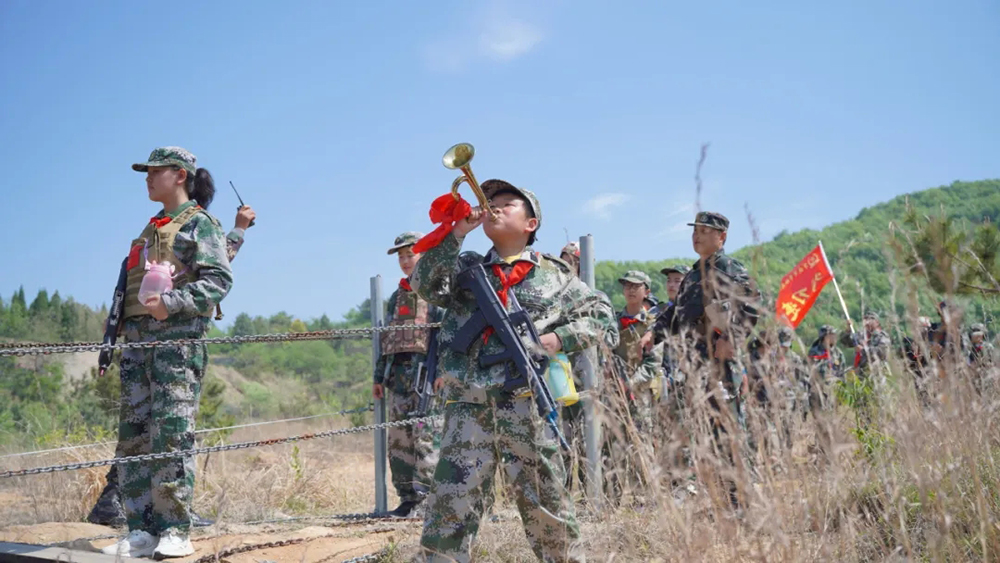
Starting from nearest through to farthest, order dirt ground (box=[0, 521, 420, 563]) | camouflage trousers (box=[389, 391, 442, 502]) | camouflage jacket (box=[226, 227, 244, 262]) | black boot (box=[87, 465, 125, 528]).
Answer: dirt ground (box=[0, 521, 420, 563])
black boot (box=[87, 465, 125, 528])
camouflage jacket (box=[226, 227, 244, 262])
camouflage trousers (box=[389, 391, 442, 502])

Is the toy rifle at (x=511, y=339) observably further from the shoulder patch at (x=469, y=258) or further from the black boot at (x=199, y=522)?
the black boot at (x=199, y=522)

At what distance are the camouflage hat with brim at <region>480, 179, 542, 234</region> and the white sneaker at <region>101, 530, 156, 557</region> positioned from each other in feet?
8.04

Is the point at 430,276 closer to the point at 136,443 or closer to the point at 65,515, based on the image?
the point at 136,443

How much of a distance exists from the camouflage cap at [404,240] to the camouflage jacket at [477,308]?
10.3 ft

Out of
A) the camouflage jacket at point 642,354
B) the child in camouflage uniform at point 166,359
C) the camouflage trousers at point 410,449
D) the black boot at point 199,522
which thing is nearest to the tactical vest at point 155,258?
the child in camouflage uniform at point 166,359

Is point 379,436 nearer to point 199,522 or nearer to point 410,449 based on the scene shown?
point 410,449

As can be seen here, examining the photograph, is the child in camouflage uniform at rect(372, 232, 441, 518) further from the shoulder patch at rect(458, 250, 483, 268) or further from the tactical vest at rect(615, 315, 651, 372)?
the shoulder patch at rect(458, 250, 483, 268)

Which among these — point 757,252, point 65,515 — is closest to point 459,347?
point 757,252

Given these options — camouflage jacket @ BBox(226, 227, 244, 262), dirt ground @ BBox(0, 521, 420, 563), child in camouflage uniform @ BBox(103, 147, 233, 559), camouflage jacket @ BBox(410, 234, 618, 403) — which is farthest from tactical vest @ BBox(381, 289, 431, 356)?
camouflage jacket @ BBox(410, 234, 618, 403)

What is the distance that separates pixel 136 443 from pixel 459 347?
2078mm

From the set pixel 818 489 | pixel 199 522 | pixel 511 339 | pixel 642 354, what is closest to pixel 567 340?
pixel 511 339

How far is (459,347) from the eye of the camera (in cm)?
352

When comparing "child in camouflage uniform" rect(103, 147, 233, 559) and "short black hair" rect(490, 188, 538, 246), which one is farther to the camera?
"child in camouflage uniform" rect(103, 147, 233, 559)

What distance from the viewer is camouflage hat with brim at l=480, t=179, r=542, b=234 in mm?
3799
